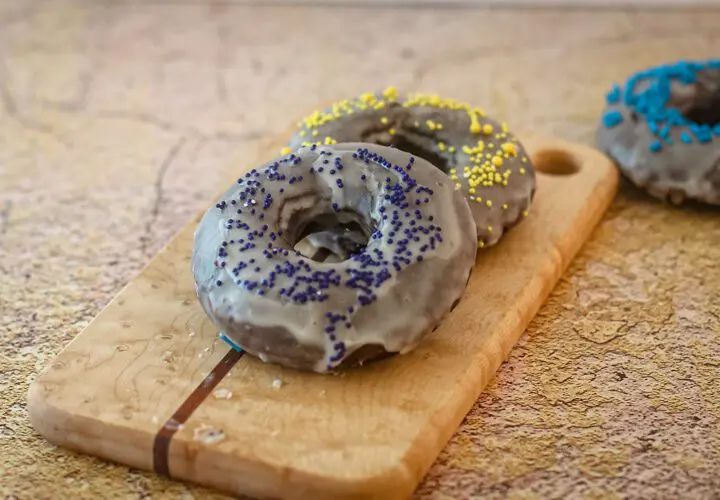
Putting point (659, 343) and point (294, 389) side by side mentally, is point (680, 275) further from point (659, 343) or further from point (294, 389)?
point (294, 389)

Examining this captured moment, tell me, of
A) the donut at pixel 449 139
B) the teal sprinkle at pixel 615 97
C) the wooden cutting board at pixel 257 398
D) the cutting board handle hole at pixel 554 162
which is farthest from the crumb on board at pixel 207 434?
the teal sprinkle at pixel 615 97

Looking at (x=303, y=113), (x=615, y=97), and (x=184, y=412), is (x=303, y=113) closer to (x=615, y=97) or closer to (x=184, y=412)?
(x=615, y=97)

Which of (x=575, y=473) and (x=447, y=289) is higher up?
(x=447, y=289)

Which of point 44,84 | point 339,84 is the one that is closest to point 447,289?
point 339,84

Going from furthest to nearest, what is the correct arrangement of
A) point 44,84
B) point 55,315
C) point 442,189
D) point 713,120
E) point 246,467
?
point 44,84
point 713,120
point 55,315
point 442,189
point 246,467

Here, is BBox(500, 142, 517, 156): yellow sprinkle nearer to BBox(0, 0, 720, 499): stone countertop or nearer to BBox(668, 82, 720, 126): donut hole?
BBox(0, 0, 720, 499): stone countertop

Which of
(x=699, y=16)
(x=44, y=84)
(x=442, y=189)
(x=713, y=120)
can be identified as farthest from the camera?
(x=699, y=16)

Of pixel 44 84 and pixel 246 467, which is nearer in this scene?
pixel 246 467

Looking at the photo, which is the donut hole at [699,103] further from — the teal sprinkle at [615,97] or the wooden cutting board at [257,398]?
the wooden cutting board at [257,398]
